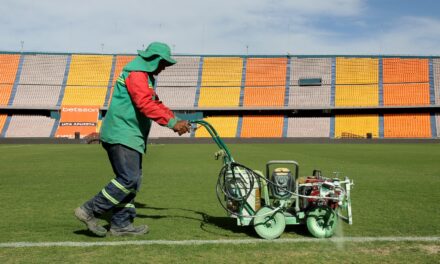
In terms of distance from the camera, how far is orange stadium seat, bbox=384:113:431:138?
46094mm

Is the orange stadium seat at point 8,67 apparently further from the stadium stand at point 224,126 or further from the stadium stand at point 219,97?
the stadium stand at point 224,126

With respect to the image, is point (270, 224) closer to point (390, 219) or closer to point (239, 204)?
point (239, 204)

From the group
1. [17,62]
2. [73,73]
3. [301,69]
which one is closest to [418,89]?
[301,69]

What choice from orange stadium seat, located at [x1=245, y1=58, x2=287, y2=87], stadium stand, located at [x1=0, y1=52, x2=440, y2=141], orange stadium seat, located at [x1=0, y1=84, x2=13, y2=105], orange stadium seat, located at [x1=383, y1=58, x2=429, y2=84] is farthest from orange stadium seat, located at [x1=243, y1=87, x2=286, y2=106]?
orange stadium seat, located at [x1=0, y1=84, x2=13, y2=105]

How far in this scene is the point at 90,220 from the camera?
15.2 ft

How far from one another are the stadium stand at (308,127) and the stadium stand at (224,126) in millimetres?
5990

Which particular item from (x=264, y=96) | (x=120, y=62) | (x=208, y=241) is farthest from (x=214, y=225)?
(x=120, y=62)

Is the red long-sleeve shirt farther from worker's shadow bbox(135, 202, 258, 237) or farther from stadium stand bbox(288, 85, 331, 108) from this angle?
stadium stand bbox(288, 85, 331, 108)

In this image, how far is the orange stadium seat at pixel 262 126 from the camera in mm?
48906

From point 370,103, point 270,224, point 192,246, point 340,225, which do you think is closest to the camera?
point 192,246

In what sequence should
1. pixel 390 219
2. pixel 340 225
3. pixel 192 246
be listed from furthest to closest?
pixel 390 219 < pixel 340 225 < pixel 192 246

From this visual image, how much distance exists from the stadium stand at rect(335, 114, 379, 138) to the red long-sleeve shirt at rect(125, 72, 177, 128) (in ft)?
147

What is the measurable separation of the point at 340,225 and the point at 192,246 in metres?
1.83

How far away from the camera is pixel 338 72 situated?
177ft
